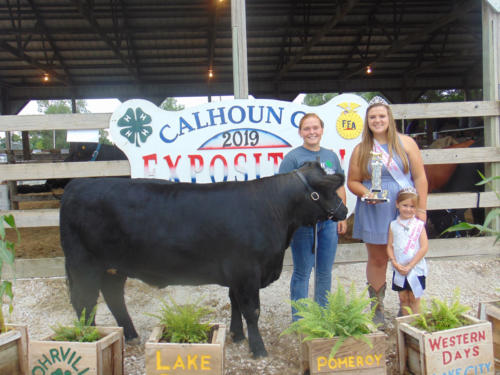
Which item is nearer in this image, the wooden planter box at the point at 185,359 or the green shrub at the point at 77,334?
the wooden planter box at the point at 185,359

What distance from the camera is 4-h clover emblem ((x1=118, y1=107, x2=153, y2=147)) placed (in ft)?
13.0

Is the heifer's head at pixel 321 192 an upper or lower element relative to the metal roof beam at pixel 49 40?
lower

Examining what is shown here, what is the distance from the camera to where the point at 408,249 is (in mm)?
2805

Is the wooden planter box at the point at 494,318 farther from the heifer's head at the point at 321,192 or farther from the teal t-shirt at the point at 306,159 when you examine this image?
the teal t-shirt at the point at 306,159

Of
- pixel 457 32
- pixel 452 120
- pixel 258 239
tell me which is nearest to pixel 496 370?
pixel 258 239

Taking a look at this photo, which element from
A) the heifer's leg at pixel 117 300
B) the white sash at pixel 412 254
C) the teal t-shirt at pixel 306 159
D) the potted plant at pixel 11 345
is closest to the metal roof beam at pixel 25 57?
Answer: the heifer's leg at pixel 117 300

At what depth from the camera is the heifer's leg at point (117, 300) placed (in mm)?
3041

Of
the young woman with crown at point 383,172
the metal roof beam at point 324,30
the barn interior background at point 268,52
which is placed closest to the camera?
the young woman with crown at point 383,172

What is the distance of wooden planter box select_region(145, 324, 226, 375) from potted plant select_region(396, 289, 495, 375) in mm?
1111

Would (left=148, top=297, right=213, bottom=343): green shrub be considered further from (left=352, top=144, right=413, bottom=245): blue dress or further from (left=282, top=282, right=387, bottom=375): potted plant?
(left=352, top=144, right=413, bottom=245): blue dress

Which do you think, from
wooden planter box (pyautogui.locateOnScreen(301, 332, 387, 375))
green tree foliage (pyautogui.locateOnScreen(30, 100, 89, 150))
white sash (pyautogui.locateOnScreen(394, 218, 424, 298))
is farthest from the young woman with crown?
green tree foliage (pyautogui.locateOnScreen(30, 100, 89, 150))

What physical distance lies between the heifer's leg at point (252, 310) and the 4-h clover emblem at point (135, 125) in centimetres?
200

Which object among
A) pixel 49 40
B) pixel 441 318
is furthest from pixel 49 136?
pixel 441 318

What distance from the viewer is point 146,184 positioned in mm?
2896
